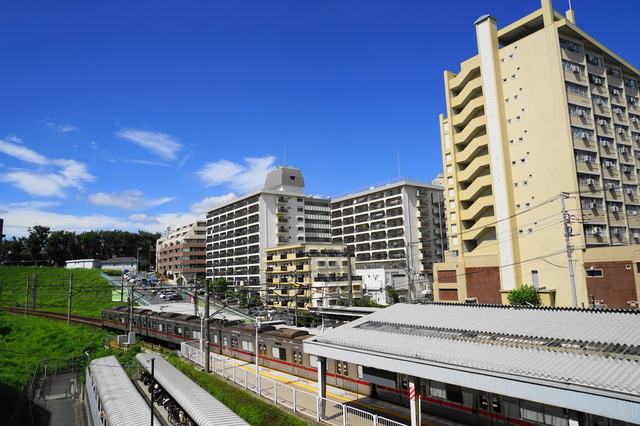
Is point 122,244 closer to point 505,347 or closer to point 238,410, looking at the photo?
point 238,410

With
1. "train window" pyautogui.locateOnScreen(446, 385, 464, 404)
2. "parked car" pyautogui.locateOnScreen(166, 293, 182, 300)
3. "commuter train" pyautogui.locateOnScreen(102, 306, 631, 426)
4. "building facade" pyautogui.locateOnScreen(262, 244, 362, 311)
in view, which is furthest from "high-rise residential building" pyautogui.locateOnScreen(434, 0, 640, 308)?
"parked car" pyautogui.locateOnScreen(166, 293, 182, 300)

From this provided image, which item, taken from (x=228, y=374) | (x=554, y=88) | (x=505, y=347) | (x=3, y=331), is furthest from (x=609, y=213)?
(x=3, y=331)

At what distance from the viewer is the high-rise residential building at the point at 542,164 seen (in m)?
38.9

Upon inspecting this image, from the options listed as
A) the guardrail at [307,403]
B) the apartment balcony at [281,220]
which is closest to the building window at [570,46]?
the guardrail at [307,403]

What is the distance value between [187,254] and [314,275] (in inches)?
1947

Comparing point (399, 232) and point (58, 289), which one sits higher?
point (399, 232)

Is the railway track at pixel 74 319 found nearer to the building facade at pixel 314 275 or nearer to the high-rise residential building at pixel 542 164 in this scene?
the building facade at pixel 314 275

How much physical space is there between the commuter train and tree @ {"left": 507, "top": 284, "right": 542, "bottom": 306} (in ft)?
71.7

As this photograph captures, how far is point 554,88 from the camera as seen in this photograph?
133 feet

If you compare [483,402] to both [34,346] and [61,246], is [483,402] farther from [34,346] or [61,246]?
[61,246]

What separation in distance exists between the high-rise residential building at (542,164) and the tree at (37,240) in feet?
344

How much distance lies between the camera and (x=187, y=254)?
322ft

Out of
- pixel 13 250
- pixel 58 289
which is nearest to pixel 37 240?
pixel 13 250

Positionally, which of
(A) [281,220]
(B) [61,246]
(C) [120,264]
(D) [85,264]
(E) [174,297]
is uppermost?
(A) [281,220]
